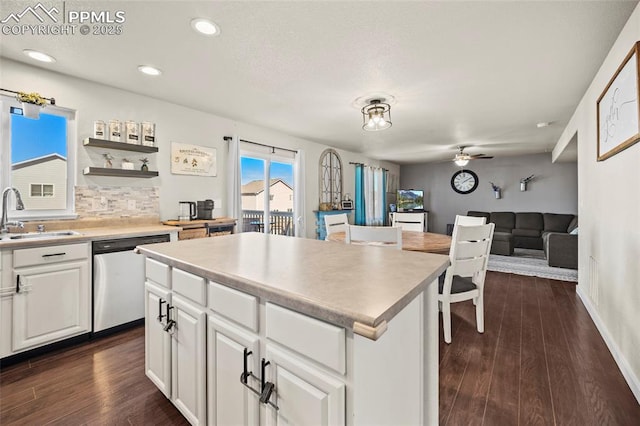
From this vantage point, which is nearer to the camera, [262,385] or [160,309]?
A: [262,385]

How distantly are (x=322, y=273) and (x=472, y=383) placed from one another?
1469mm

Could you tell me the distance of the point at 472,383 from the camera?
1.80 metres

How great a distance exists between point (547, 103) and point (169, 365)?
449 centimetres

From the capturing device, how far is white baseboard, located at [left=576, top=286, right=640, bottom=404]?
66.7 inches

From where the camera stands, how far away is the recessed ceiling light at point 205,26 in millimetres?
1837

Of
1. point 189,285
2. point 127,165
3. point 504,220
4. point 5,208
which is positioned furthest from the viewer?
point 504,220

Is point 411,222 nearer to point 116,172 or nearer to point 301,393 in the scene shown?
point 301,393

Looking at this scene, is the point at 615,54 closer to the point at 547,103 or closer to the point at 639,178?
the point at 639,178

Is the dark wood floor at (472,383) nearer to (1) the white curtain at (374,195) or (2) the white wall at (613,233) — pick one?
(2) the white wall at (613,233)

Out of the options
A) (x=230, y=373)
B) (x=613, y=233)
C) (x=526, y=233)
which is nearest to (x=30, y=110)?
(x=230, y=373)

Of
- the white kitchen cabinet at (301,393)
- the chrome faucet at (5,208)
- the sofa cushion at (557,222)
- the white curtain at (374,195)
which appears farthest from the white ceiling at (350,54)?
the sofa cushion at (557,222)

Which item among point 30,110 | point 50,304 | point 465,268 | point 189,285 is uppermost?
point 30,110

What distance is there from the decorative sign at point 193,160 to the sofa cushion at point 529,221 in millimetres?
7169

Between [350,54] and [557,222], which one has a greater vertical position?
[350,54]
